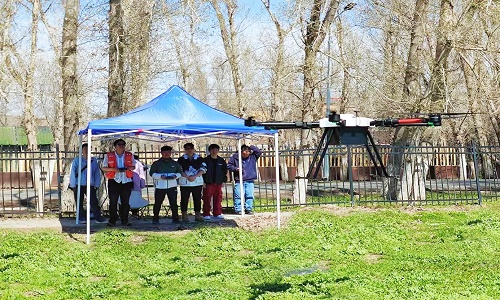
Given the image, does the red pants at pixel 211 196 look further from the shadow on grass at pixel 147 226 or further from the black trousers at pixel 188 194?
the shadow on grass at pixel 147 226

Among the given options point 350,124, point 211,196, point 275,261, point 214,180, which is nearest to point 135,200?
point 211,196

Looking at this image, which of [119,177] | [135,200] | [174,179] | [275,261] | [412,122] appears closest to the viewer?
[412,122]

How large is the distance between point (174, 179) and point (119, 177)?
1178 mm

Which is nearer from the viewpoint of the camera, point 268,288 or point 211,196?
point 268,288

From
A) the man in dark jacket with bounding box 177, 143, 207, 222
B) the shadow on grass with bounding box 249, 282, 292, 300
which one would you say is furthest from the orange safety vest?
the shadow on grass with bounding box 249, 282, 292, 300

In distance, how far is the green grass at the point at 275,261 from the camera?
29.1ft

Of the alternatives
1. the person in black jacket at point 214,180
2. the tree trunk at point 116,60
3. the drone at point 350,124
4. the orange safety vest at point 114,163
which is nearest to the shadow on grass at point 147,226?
the person in black jacket at point 214,180

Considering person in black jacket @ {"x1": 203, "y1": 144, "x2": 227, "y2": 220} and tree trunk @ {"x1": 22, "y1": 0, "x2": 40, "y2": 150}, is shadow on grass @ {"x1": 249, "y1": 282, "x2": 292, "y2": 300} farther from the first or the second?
tree trunk @ {"x1": 22, "y1": 0, "x2": 40, "y2": 150}

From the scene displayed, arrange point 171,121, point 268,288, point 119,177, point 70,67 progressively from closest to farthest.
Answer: point 268,288 < point 171,121 < point 119,177 < point 70,67

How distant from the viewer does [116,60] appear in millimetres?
17688

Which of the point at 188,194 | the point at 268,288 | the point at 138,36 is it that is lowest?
the point at 268,288

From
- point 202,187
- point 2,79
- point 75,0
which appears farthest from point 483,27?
point 2,79

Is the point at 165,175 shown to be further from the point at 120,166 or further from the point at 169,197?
the point at 120,166

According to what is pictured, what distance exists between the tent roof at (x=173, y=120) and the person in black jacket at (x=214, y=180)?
1364 mm
